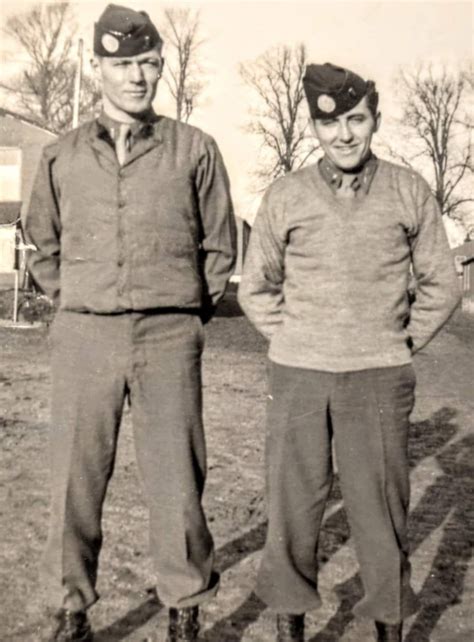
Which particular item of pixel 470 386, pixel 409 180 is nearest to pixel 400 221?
pixel 409 180

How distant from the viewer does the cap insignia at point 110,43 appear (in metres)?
3.72

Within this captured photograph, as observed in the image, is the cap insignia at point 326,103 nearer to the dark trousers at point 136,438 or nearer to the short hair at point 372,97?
the short hair at point 372,97

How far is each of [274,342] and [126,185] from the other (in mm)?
841

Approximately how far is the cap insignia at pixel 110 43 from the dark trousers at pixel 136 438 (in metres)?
1.03

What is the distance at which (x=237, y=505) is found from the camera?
611 cm

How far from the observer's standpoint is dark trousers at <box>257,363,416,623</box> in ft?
12.0

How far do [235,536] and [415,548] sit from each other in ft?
3.28

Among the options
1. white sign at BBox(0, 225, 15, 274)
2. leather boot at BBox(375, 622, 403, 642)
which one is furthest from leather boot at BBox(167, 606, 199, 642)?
white sign at BBox(0, 225, 15, 274)

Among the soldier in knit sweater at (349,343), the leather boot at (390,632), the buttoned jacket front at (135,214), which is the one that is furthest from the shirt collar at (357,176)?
the leather boot at (390,632)

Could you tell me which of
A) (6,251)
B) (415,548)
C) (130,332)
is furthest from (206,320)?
(6,251)

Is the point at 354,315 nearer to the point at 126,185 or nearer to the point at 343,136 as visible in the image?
the point at 343,136

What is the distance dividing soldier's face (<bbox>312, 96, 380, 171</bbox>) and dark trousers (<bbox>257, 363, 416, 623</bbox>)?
81 cm

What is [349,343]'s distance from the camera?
11.9 feet

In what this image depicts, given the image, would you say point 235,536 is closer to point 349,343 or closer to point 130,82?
point 349,343
